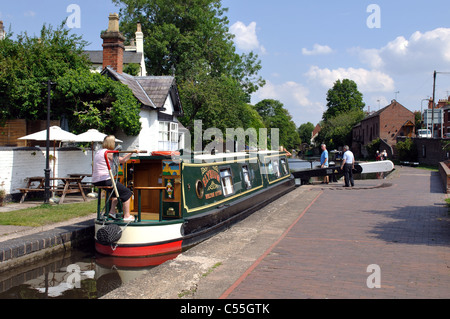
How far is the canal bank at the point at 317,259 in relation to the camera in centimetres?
475

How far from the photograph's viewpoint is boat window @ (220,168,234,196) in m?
10.1

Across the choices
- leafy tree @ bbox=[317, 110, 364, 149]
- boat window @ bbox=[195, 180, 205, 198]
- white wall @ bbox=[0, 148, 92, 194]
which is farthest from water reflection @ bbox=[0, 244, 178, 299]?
leafy tree @ bbox=[317, 110, 364, 149]

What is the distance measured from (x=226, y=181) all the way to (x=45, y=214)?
4.48m

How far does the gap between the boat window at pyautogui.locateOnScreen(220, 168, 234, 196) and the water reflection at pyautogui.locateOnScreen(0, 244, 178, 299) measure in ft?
9.34

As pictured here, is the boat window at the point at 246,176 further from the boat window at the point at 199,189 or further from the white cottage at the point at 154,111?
the white cottage at the point at 154,111

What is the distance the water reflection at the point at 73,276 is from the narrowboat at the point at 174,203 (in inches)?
9.5

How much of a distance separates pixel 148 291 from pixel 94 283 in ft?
6.43

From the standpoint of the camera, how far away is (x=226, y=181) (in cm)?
1033

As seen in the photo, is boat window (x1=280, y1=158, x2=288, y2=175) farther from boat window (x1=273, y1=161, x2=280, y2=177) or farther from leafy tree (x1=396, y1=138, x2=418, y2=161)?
leafy tree (x1=396, y1=138, x2=418, y2=161)

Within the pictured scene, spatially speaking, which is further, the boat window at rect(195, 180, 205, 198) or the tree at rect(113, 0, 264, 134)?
the tree at rect(113, 0, 264, 134)

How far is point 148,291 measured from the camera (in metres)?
4.92

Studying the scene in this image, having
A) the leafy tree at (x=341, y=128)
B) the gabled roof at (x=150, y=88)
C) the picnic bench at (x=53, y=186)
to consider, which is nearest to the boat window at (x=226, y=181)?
the picnic bench at (x=53, y=186)

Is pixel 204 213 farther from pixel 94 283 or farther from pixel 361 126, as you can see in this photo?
pixel 361 126
